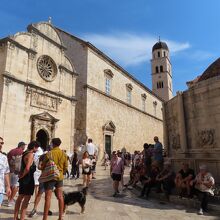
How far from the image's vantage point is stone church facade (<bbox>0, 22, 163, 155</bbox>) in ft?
48.9

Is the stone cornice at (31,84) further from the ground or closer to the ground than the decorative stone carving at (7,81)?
further from the ground

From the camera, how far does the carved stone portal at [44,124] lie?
15938 mm

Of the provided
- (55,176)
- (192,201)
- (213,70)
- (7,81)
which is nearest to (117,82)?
(7,81)

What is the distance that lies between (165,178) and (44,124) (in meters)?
11.3

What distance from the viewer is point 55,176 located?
459cm

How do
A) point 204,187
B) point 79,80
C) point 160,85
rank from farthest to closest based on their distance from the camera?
point 160,85 < point 79,80 < point 204,187

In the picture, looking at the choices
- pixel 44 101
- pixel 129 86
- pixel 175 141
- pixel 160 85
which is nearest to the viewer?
pixel 175 141

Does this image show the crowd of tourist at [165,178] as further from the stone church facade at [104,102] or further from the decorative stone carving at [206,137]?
the stone church facade at [104,102]

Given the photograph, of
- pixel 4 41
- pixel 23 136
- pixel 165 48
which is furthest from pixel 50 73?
pixel 165 48

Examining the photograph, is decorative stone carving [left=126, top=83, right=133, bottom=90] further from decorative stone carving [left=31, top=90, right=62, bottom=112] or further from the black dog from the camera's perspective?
the black dog

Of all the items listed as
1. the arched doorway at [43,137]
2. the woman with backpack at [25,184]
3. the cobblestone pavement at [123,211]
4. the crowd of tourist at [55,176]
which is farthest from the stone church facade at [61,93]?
the woman with backpack at [25,184]

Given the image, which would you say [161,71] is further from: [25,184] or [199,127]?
[25,184]

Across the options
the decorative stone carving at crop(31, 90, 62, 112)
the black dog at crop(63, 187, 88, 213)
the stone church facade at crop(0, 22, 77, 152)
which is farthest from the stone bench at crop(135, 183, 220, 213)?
the decorative stone carving at crop(31, 90, 62, 112)

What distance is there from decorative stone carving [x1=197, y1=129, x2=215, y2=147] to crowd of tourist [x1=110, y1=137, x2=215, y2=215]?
3.93 feet
